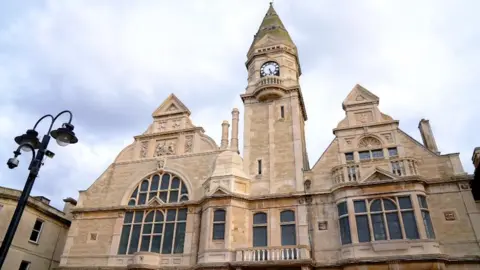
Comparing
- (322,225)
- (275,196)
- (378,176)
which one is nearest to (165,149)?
(275,196)

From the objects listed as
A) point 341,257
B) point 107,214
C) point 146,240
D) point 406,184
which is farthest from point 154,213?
point 406,184

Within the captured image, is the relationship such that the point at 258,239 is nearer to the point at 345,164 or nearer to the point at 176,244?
the point at 176,244

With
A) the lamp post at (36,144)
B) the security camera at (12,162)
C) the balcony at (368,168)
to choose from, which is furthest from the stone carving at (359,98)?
the security camera at (12,162)

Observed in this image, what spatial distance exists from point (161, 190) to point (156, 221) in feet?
7.18

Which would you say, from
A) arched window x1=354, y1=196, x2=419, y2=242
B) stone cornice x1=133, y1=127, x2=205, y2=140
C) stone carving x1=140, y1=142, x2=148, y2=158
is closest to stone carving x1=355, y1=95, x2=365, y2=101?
arched window x1=354, y1=196, x2=419, y2=242

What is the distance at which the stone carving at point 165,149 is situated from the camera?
25.8 m

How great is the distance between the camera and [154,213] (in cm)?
2348

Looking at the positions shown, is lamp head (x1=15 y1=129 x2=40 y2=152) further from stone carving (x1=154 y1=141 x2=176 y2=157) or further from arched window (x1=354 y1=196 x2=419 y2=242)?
stone carving (x1=154 y1=141 x2=176 y2=157)

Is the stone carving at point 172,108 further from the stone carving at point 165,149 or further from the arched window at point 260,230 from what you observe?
the arched window at point 260,230

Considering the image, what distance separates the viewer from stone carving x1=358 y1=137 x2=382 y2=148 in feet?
70.6

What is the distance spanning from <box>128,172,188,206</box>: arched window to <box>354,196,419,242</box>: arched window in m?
11.1

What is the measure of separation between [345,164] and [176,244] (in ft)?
37.3

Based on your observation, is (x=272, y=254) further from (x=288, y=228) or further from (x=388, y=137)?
(x=388, y=137)

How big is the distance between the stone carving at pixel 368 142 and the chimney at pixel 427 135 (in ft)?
9.97
